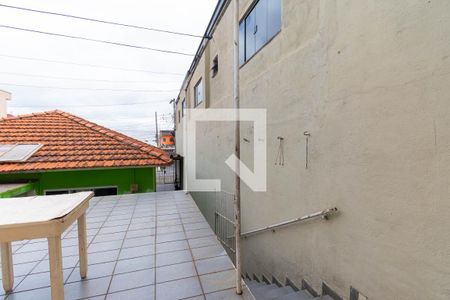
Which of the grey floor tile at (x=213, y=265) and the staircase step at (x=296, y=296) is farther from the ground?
the grey floor tile at (x=213, y=265)

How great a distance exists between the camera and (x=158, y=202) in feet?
17.9

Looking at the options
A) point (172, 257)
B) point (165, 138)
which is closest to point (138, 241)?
point (172, 257)

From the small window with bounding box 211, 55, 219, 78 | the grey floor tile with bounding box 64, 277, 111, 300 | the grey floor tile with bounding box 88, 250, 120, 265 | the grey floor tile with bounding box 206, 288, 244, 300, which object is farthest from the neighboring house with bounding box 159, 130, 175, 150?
the grey floor tile with bounding box 206, 288, 244, 300

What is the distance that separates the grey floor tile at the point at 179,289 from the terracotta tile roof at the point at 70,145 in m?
3.95

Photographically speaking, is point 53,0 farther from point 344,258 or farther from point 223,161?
point 344,258

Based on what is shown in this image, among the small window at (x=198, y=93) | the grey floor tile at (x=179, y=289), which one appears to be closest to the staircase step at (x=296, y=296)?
the grey floor tile at (x=179, y=289)

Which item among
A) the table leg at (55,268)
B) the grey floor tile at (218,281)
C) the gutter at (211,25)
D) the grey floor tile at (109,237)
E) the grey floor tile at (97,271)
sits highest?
the gutter at (211,25)

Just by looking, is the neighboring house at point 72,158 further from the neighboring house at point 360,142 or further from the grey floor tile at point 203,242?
the neighboring house at point 360,142

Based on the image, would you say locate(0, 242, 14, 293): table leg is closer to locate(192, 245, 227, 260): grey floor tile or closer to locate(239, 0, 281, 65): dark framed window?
locate(192, 245, 227, 260): grey floor tile

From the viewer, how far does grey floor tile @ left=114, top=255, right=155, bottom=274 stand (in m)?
2.66

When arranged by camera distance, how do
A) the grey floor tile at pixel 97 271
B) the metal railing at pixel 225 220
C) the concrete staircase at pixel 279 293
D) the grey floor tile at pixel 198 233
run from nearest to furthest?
the grey floor tile at pixel 97 271 → the concrete staircase at pixel 279 293 → the grey floor tile at pixel 198 233 → the metal railing at pixel 225 220

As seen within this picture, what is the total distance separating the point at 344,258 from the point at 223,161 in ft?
14.1

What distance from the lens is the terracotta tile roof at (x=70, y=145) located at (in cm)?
534

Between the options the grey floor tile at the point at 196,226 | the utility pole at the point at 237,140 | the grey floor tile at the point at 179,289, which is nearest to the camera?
the utility pole at the point at 237,140
